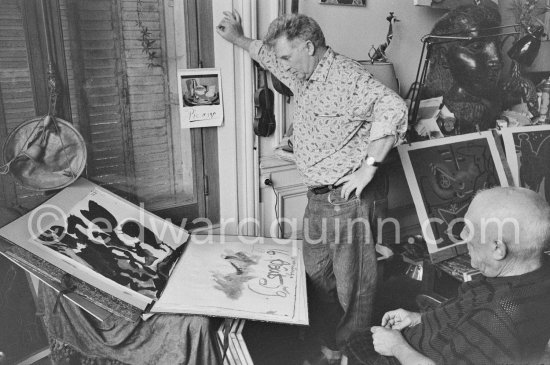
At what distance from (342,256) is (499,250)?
0.82 meters

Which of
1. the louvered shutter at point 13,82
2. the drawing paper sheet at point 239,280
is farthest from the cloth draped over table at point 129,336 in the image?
the louvered shutter at point 13,82

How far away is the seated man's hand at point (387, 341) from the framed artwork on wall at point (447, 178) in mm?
804

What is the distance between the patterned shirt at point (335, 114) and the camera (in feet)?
5.60

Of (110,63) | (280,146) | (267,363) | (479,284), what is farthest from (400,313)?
(110,63)

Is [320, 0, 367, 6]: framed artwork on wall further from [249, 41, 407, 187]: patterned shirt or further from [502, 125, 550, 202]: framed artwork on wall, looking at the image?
[502, 125, 550, 202]: framed artwork on wall

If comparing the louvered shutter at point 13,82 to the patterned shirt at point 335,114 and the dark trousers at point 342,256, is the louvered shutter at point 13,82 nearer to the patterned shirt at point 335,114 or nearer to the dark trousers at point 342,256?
the patterned shirt at point 335,114

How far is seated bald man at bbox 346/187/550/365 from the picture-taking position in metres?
1.20

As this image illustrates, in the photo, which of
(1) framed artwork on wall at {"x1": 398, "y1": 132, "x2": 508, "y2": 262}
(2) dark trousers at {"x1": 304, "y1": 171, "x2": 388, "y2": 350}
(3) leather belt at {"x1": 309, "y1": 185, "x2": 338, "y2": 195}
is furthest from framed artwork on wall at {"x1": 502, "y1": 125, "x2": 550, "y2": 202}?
(3) leather belt at {"x1": 309, "y1": 185, "x2": 338, "y2": 195}

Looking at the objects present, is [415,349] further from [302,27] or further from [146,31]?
[146,31]

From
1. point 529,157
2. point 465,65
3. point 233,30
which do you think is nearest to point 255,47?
point 233,30

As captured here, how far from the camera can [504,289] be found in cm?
125

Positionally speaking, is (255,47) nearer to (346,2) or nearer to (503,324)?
(346,2)

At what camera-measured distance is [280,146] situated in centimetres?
217

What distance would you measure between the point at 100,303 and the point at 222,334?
0.39 m
